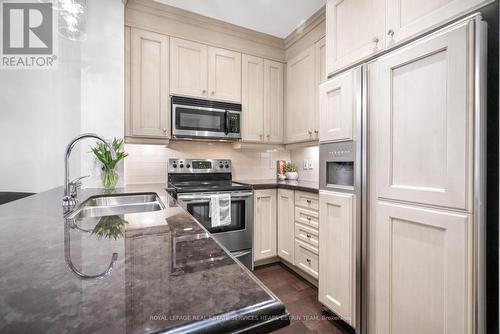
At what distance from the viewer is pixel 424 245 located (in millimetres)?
1099

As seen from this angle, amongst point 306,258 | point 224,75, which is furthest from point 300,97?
point 306,258

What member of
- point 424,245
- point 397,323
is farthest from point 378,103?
point 397,323

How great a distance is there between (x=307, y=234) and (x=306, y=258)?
0.23 meters

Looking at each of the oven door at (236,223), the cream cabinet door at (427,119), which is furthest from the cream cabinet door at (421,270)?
the oven door at (236,223)

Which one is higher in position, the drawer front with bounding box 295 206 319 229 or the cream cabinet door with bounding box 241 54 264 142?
the cream cabinet door with bounding box 241 54 264 142

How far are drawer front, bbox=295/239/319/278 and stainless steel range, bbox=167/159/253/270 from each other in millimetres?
477

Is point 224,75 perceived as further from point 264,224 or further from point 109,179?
point 264,224

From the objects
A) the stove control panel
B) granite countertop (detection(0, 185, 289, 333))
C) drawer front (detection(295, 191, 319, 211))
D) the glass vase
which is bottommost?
drawer front (detection(295, 191, 319, 211))

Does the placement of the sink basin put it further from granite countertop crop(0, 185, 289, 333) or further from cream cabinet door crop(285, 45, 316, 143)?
cream cabinet door crop(285, 45, 316, 143)

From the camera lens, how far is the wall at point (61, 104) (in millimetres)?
2002

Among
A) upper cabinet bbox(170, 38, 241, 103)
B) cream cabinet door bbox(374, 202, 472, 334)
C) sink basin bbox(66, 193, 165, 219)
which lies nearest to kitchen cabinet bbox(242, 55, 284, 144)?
upper cabinet bbox(170, 38, 241, 103)

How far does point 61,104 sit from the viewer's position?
210cm

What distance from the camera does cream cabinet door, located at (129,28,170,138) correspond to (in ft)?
7.04

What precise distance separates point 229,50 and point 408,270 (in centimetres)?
252
